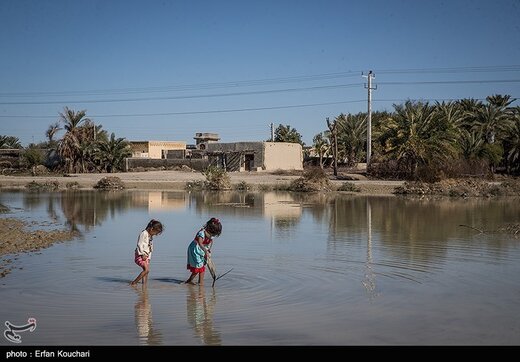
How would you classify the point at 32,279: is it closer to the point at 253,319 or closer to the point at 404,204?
the point at 253,319

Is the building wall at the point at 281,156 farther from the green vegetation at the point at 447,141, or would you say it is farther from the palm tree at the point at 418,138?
the palm tree at the point at 418,138

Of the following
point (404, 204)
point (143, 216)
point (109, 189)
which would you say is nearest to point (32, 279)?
point (143, 216)

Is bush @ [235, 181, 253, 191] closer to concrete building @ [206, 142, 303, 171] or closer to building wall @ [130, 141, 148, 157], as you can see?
concrete building @ [206, 142, 303, 171]

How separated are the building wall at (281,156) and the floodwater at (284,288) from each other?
3634cm

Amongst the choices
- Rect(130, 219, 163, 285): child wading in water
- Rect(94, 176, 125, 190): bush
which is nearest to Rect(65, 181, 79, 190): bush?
Rect(94, 176, 125, 190): bush

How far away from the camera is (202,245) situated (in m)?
10.0

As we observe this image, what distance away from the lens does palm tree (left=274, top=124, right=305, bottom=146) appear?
7631cm

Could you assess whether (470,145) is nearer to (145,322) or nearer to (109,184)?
(109,184)

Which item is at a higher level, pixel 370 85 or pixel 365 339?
pixel 370 85

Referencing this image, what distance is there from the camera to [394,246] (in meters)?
15.6

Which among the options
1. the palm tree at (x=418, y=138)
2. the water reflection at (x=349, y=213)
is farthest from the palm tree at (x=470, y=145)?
the water reflection at (x=349, y=213)

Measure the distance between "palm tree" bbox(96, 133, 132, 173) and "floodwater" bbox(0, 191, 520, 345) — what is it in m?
38.4

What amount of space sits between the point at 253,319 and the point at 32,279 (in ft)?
15.6
